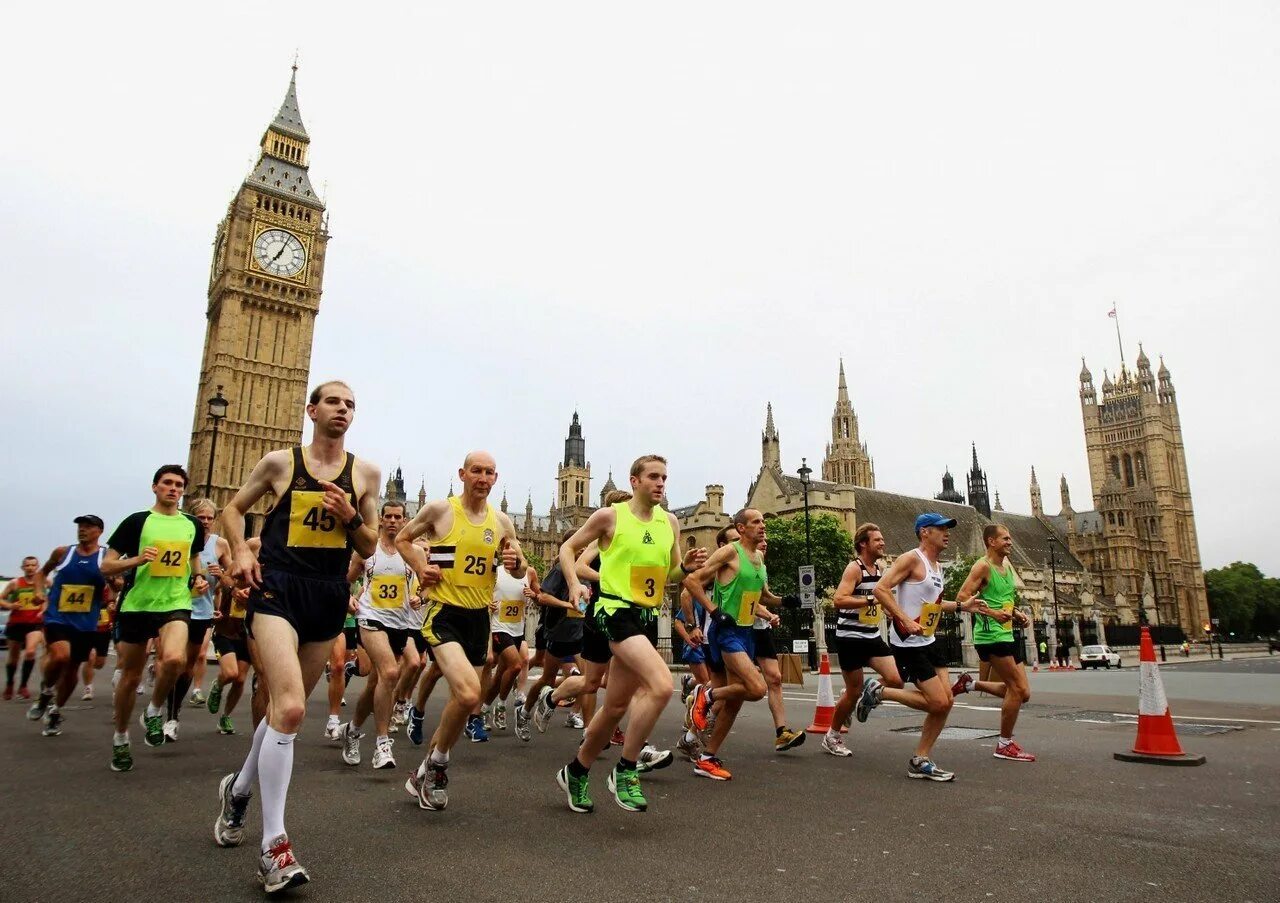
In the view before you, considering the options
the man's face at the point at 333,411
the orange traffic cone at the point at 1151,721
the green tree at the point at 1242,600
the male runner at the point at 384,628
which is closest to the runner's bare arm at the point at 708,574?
the male runner at the point at 384,628

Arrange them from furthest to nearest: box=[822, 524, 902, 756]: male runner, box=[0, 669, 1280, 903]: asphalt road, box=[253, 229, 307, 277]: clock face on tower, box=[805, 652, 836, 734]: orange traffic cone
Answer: box=[253, 229, 307, 277]: clock face on tower < box=[805, 652, 836, 734]: orange traffic cone < box=[822, 524, 902, 756]: male runner < box=[0, 669, 1280, 903]: asphalt road

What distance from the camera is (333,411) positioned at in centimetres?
420

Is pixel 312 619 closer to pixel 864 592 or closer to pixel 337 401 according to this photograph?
pixel 337 401

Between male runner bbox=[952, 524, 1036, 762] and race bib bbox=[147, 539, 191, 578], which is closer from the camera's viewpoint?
race bib bbox=[147, 539, 191, 578]

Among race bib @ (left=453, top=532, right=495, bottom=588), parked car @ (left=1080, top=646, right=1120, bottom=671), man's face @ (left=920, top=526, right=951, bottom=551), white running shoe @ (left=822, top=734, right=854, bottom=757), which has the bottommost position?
parked car @ (left=1080, top=646, right=1120, bottom=671)

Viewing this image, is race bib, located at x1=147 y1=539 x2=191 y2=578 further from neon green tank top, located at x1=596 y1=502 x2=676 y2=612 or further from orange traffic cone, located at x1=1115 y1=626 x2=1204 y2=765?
orange traffic cone, located at x1=1115 y1=626 x2=1204 y2=765

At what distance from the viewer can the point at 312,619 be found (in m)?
4.03

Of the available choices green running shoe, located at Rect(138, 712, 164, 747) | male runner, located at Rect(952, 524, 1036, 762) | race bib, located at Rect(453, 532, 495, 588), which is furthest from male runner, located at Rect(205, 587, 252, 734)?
male runner, located at Rect(952, 524, 1036, 762)

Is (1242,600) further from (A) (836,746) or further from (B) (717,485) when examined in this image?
(A) (836,746)

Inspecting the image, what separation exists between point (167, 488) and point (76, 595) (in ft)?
10.4

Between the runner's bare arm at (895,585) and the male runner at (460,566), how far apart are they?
10.1 feet

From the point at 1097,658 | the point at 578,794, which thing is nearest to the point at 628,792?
the point at 578,794

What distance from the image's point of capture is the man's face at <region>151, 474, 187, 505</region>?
6.66m

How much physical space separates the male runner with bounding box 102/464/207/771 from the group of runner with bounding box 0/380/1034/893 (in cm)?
2
